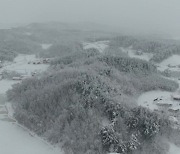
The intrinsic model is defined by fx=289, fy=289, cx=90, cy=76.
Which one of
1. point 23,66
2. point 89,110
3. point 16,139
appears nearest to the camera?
point 89,110

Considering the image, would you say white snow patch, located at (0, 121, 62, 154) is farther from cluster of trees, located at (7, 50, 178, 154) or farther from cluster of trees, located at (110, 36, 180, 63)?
cluster of trees, located at (110, 36, 180, 63)

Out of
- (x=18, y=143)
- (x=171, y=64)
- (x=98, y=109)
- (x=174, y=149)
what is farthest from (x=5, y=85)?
(x=171, y=64)

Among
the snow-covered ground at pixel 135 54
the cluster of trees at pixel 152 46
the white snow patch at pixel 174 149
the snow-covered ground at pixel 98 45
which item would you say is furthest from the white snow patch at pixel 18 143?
the snow-covered ground at pixel 98 45

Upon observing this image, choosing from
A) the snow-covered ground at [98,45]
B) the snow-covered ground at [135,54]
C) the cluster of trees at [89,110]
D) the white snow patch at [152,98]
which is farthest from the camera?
the snow-covered ground at [98,45]

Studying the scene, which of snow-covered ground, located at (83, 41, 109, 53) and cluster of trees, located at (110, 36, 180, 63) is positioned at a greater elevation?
cluster of trees, located at (110, 36, 180, 63)

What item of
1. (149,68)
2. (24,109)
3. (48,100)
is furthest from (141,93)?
(24,109)

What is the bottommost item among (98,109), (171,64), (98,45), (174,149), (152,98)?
(98,45)

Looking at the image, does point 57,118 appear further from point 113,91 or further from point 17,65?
point 17,65

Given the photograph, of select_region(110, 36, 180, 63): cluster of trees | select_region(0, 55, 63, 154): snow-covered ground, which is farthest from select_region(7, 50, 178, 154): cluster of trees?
select_region(110, 36, 180, 63): cluster of trees

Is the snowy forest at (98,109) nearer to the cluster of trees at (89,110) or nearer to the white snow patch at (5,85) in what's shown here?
the cluster of trees at (89,110)

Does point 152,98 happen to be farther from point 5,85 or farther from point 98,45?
point 98,45

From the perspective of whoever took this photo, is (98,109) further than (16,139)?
No
